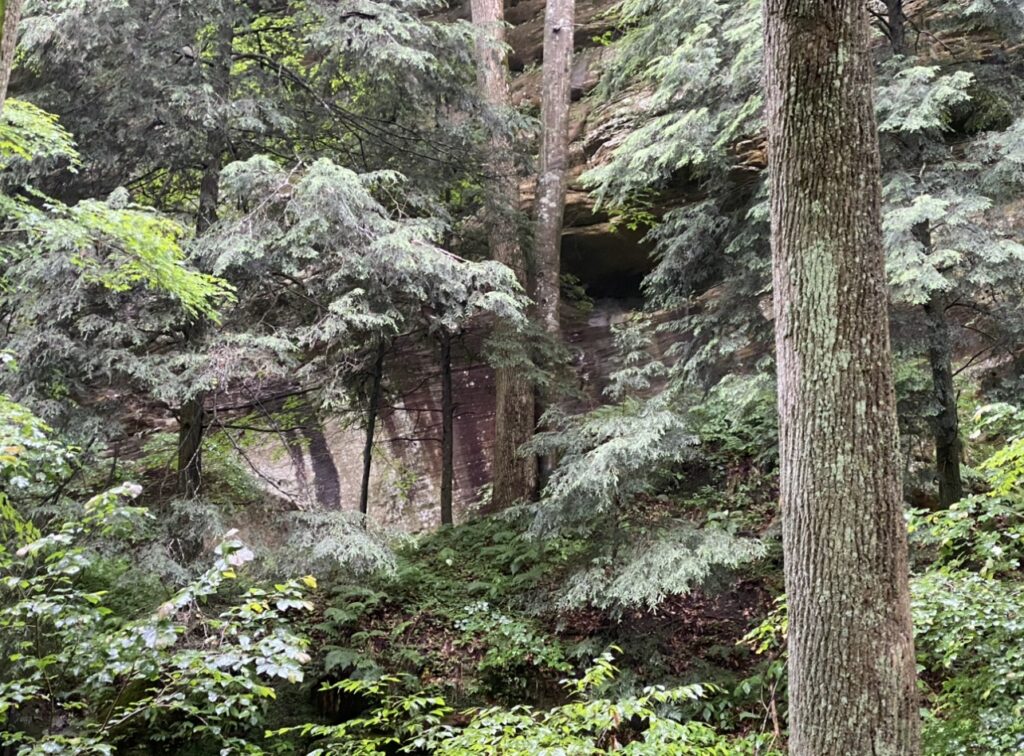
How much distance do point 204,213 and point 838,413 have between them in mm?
6410

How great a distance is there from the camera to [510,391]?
920cm

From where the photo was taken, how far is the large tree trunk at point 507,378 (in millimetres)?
8789

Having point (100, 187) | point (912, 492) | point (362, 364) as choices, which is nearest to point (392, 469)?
point (362, 364)

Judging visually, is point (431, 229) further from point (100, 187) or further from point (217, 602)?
point (217, 602)

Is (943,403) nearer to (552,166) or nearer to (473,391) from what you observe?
(552,166)

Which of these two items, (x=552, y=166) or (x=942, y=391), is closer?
(x=942, y=391)

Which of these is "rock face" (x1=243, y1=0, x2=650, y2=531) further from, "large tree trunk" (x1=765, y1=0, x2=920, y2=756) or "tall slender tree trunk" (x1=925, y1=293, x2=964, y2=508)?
"large tree trunk" (x1=765, y1=0, x2=920, y2=756)

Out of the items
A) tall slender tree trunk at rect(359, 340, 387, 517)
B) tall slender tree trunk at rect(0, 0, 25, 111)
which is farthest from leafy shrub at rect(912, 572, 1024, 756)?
tall slender tree trunk at rect(359, 340, 387, 517)

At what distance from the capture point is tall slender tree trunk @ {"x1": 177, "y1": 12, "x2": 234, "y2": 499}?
6.62 m

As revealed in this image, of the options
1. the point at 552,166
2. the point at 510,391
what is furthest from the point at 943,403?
the point at 552,166

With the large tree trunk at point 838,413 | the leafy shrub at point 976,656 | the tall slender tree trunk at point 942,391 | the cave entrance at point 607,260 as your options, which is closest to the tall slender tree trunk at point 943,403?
the tall slender tree trunk at point 942,391

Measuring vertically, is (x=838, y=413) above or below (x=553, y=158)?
below

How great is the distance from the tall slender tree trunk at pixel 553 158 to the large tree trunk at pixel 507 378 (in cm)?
37

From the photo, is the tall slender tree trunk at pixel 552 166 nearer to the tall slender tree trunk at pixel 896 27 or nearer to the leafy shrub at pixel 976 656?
the tall slender tree trunk at pixel 896 27
